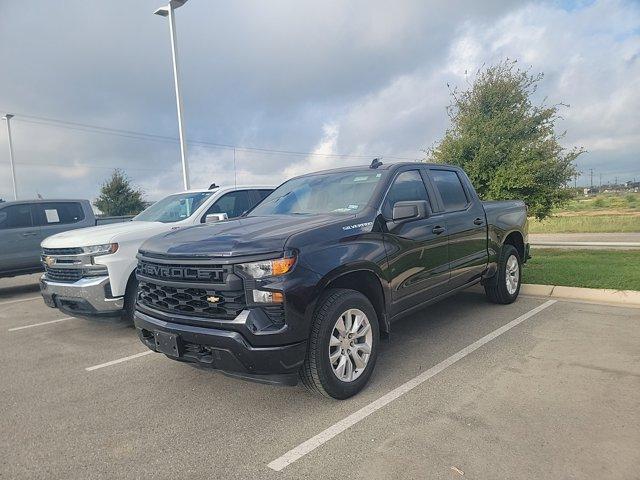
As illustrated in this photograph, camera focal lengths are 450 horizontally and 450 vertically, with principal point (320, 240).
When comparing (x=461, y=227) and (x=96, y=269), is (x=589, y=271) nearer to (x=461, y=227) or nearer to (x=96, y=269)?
(x=461, y=227)

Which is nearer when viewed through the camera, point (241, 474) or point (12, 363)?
point (241, 474)

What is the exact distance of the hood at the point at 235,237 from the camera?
3.22 meters

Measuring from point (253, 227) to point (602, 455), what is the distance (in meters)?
2.88

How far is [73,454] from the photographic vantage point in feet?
9.79

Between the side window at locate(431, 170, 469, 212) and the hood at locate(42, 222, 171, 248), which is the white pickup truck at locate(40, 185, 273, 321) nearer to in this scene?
the hood at locate(42, 222, 171, 248)

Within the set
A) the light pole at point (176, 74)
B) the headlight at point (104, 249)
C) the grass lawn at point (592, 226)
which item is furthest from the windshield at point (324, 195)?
the grass lawn at point (592, 226)

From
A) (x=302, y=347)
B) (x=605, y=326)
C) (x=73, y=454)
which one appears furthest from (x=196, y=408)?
(x=605, y=326)

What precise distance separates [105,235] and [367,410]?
3863 millimetres

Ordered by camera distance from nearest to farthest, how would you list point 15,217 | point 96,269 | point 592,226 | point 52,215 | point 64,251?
point 96,269, point 64,251, point 15,217, point 52,215, point 592,226

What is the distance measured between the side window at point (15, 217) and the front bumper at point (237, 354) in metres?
8.11

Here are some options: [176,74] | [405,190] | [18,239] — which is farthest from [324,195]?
[176,74]

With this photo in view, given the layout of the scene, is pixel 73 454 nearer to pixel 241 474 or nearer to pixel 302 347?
pixel 241 474

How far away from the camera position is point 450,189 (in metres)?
5.40

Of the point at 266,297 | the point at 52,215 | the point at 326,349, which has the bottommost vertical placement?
the point at 326,349
